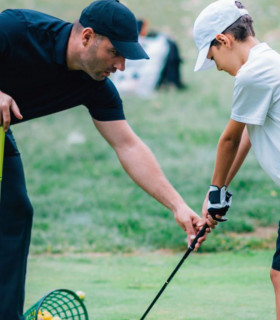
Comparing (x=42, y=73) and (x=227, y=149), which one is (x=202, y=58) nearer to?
(x=227, y=149)

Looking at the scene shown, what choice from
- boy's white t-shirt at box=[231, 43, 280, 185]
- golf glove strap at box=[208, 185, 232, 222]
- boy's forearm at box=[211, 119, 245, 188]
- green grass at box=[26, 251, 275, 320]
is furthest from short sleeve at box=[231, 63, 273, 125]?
green grass at box=[26, 251, 275, 320]

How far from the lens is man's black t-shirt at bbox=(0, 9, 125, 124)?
12.6 feet

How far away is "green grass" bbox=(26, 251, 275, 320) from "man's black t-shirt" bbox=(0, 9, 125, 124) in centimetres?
143

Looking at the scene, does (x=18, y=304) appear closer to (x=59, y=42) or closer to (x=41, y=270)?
(x=59, y=42)

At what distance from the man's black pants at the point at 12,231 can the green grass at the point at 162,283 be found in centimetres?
88

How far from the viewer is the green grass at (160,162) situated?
8.38 m

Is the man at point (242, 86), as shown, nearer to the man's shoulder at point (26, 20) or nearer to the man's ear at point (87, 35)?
the man's ear at point (87, 35)

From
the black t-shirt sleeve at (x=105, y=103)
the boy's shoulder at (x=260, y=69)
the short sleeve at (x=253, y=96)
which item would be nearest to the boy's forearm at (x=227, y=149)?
the short sleeve at (x=253, y=96)

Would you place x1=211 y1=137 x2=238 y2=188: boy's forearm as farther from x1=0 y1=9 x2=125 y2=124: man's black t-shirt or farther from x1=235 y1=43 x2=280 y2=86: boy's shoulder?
x1=0 y1=9 x2=125 y2=124: man's black t-shirt

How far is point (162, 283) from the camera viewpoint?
19.2ft

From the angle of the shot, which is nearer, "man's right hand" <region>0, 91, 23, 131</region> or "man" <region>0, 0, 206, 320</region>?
"man's right hand" <region>0, 91, 23, 131</region>

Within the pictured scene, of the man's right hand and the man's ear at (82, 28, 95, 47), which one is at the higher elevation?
the man's ear at (82, 28, 95, 47)

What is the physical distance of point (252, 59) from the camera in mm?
3682

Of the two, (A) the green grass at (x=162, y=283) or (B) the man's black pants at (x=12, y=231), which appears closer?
(B) the man's black pants at (x=12, y=231)
